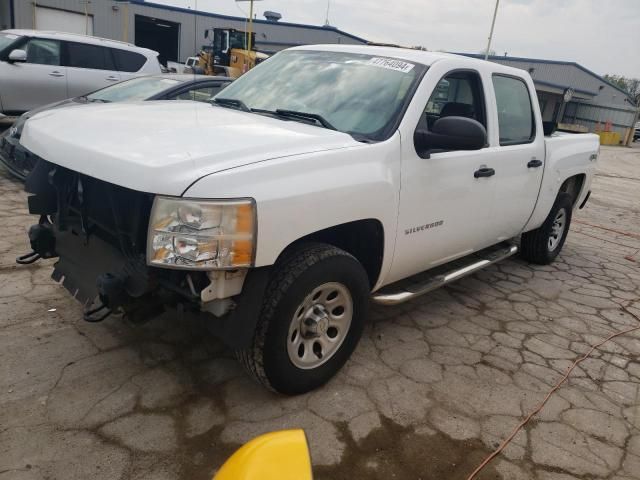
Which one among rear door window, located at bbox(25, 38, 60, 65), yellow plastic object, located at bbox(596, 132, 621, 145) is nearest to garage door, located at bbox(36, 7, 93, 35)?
rear door window, located at bbox(25, 38, 60, 65)

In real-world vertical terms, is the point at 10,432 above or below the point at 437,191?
below

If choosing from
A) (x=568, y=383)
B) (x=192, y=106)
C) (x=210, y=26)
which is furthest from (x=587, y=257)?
(x=210, y=26)

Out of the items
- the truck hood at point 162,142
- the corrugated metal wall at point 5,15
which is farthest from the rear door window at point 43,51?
the corrugated metal wall at point 5,15

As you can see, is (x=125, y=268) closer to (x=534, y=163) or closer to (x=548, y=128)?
(x=534, y=163)

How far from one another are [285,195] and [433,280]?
1.63m

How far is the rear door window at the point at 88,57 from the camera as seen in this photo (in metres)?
9.64

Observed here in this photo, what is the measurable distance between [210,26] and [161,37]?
360 centimetres

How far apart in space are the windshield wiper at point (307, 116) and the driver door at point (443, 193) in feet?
1.54

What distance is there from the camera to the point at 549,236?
550cm

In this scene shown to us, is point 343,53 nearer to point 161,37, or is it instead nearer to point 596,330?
point 596,330

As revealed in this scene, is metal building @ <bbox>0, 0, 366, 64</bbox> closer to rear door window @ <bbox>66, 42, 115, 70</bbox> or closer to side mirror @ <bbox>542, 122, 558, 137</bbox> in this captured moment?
rear door window @ <bbox>66, 42, 115, 70</bbox>

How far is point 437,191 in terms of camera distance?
3312mm

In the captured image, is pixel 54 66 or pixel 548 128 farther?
pixel 54 66

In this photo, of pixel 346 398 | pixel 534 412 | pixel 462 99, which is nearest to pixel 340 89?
pixel 462 99
